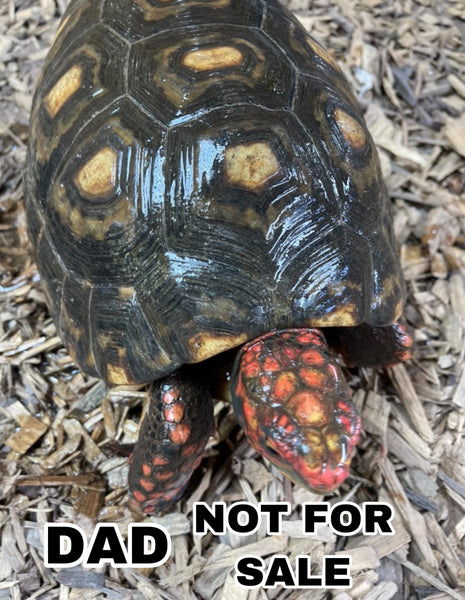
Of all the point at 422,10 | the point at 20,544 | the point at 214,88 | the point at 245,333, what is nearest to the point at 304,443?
the point at 245,333

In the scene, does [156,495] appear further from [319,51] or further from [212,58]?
[319,51]

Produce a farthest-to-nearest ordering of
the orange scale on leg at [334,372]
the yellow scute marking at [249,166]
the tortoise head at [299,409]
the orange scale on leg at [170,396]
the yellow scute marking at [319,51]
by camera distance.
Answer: the yellow scute marking at [319,51], the orange scale on leg at [170,396], the yellow scute marking at [249,166], the orange scale on leg at [334,372], the tortoise head at [299,409]

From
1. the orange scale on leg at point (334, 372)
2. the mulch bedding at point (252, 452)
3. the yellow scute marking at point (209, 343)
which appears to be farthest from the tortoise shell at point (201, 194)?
the mulch bedding at point (252, 452)

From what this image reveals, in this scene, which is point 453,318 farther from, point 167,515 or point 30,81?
point 30,81

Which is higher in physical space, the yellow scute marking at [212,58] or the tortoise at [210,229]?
the yellow scute marking at [212,58]

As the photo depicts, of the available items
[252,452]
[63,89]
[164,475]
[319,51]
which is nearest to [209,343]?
[164,475]

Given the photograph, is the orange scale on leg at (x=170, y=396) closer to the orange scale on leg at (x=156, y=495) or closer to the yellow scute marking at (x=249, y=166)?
the orange scale on leg at (x=156, y=495)
